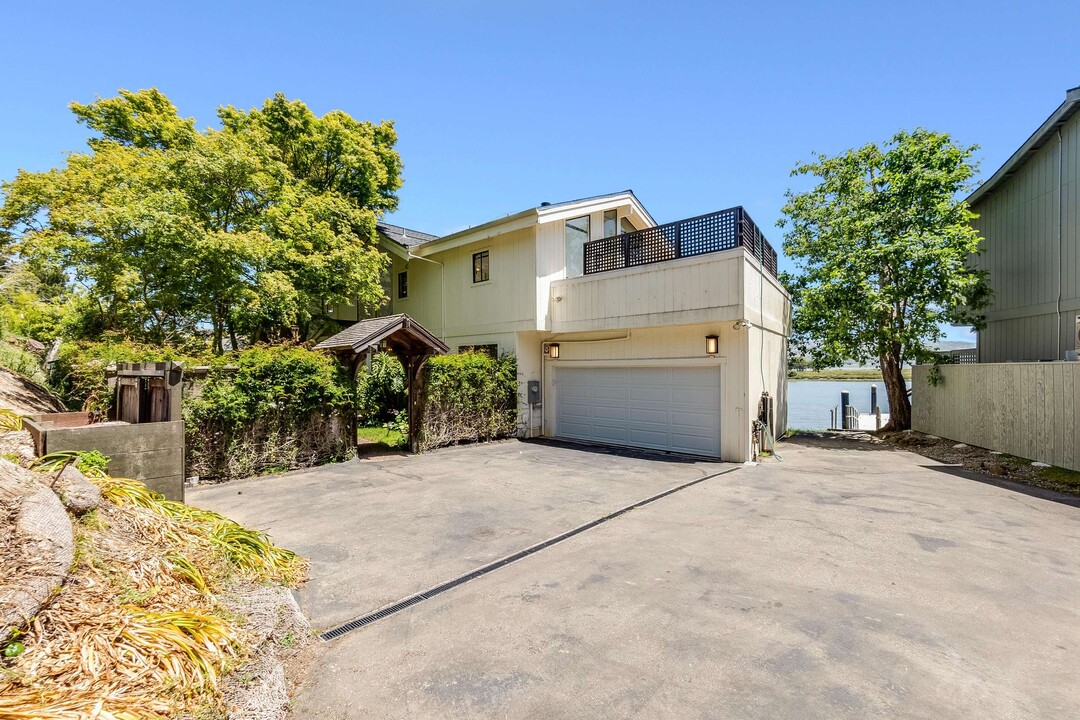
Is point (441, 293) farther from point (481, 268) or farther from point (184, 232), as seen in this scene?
point (184, 232)

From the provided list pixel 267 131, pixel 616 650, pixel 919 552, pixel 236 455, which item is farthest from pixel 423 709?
pixel 267 131

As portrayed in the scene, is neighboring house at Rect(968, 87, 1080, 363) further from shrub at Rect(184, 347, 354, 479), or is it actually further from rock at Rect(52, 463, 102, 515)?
rock at Rect(52, 463, 102, 515)

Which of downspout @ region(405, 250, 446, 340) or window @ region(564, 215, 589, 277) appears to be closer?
window @ region(564, 215, 589, 277)

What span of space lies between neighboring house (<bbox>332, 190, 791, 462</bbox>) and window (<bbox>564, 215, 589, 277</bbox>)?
0.04 metres

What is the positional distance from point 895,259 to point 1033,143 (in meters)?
4.37

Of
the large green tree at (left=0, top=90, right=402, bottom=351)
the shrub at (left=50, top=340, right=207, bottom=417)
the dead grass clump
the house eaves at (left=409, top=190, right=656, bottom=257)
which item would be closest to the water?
the house eaves at (left=409, top=190, right=656, bottom=257)

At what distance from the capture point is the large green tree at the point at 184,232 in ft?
31.1

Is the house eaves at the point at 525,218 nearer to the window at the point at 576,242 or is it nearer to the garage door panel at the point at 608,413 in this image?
the window at the point at 576,242

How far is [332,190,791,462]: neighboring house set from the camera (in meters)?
9.36

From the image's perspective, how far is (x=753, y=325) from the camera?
9547 millimetres

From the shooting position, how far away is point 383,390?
562 inches

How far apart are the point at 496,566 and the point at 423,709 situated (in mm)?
1873

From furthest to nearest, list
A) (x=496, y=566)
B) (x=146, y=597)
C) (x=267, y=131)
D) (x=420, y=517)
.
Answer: (x=267, y=131) → (x=420, y=517) → (x=496, y=566) → (x=146, y=597)

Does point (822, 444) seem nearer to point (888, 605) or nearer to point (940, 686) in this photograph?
point (888, 605)
